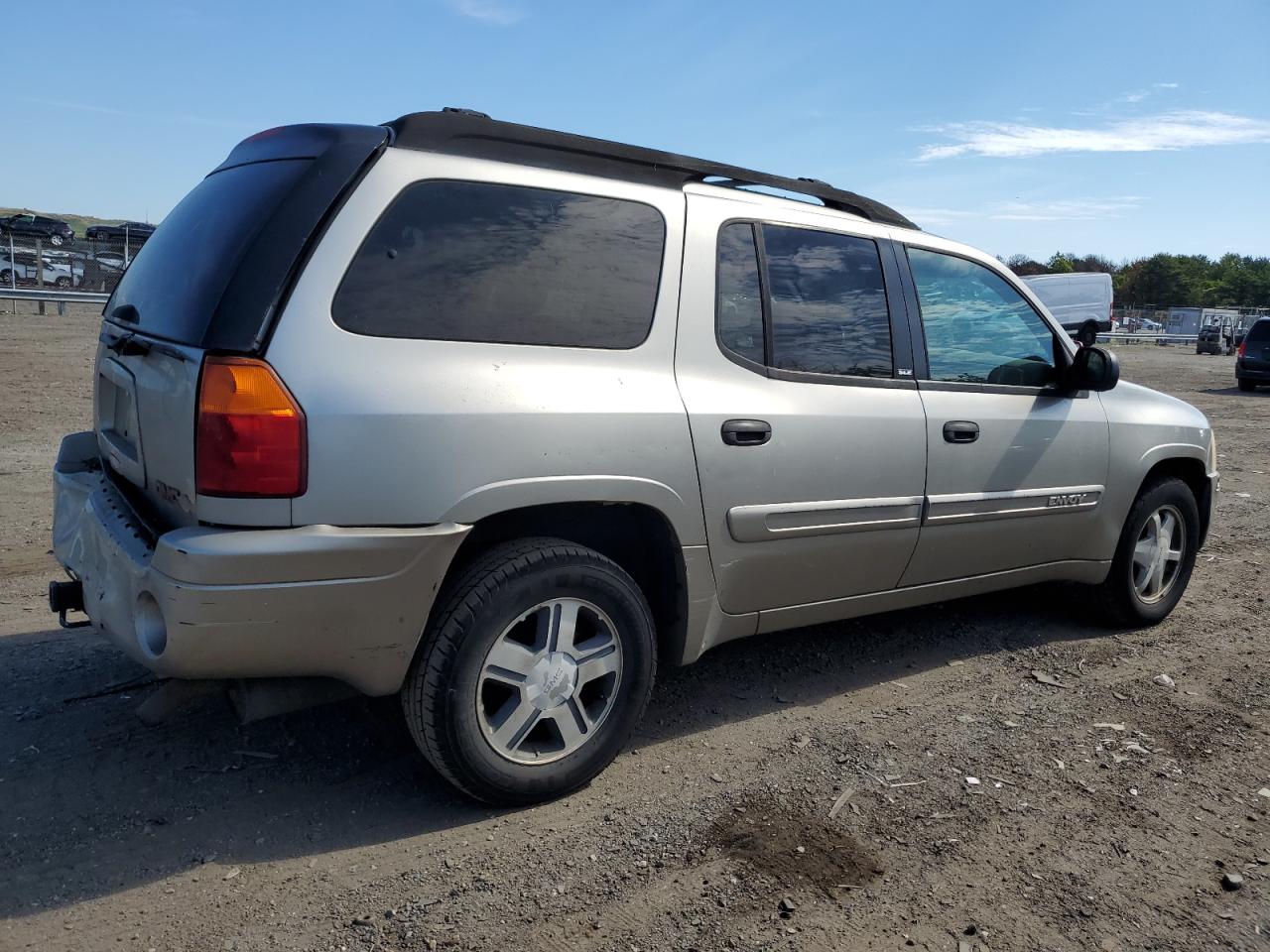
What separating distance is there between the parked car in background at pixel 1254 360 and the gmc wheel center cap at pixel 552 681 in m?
23.5

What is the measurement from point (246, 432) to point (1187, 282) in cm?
10881

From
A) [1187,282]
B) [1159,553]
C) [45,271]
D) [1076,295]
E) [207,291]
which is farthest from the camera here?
[1187,282]

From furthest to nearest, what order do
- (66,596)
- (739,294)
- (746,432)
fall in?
(739,294) → (746,432) → (66,596)

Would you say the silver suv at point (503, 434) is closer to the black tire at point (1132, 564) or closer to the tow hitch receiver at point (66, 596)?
the tow hitch receiver at point (66, 596)

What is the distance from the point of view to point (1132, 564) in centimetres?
514

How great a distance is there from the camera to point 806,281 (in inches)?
154

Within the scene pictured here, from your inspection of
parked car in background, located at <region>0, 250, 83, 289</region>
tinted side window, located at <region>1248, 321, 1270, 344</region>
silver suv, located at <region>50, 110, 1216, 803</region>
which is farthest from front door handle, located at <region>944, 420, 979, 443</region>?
parked car in background, located at <region>0, 250, 83, 289</region>

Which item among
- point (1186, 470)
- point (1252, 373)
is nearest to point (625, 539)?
point (1186, 470)

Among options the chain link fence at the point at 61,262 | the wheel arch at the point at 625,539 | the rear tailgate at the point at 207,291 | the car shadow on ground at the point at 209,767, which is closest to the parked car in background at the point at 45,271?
the chain link fence at the point at 61,262

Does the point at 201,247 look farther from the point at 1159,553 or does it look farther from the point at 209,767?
the point at 1159,553

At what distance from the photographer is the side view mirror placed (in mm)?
4699

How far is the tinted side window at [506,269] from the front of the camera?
114 inches

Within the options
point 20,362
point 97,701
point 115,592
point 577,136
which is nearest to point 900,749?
point 577,136

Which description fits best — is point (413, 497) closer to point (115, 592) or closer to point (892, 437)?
point (115, 592)
